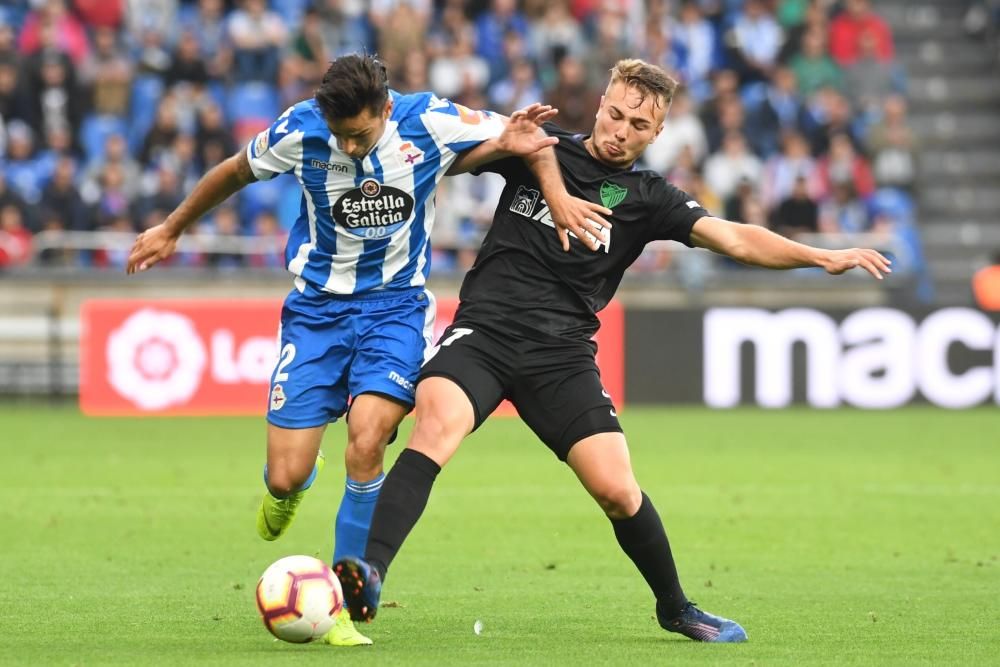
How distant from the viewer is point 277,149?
6.72m

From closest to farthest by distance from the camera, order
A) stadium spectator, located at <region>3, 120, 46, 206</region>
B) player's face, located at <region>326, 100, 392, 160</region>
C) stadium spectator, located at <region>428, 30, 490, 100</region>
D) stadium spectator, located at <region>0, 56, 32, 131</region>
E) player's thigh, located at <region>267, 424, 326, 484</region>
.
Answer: player's face, located at <region>326, 100, 392, 160</region> → player's thigh, located at <region>267, 424, 326, 484</region> → stadium spectator, located at <region>3, 120, 46, 206</region> → stadium spectator, located at <region>0, 56, 32, 131</region> → stadium spectator, located at <region>428, 30, 490, 100</region>

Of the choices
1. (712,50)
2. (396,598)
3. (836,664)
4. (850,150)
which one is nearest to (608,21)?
(712,50)

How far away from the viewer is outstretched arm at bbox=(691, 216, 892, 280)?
6.21m

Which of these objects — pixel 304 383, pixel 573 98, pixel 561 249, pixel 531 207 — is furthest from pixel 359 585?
pixel 573 98

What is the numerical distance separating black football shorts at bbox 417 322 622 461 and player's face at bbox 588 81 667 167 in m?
0.74

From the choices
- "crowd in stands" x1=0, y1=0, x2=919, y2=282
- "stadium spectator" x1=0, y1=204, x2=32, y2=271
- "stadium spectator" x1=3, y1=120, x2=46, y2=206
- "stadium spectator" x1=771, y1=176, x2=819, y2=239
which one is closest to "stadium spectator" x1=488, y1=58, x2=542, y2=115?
"crowd in stands" x1=0, y1=0, x2=919, y2=282

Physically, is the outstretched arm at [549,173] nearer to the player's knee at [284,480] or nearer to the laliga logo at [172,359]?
the player's knee at [284,480]

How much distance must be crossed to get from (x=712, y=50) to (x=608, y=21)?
67.8 inches

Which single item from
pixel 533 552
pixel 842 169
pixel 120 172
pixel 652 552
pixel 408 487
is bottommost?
pixel 533 552

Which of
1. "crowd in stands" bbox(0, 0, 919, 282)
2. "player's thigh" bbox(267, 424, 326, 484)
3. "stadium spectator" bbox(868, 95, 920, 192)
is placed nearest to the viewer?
"player's thigh" bbox(267, 424, 326, 484)

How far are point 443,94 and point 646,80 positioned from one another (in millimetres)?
14291

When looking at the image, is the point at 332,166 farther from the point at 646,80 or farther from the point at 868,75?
the point at 868,75

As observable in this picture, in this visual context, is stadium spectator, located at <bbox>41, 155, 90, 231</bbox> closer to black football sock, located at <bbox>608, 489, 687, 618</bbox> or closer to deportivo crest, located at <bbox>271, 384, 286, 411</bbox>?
deportivo crest, located at <bbox>271, 384, 286, 411</bbox>

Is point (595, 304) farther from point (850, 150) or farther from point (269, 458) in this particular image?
point (850, 150)
